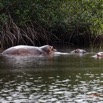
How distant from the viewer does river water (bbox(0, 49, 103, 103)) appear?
1239 centimetres

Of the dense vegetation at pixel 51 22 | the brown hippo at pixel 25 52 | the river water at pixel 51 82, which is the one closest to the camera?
the river water at pixel 51 82

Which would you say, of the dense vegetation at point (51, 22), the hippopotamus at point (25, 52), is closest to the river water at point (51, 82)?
the hippopotamus at point (25, 52)

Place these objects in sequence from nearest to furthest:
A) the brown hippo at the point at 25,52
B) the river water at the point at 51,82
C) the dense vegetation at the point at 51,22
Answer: the river water at the point at 51,82
the brown hippo at the point at 25,52
the dense vegetation at the point at 51,22

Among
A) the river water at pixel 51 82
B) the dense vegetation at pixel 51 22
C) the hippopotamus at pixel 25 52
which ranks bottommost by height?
the river water at pixel 51 82

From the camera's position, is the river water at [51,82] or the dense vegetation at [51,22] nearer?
the river water at [51,82]

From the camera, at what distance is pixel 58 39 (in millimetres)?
37781

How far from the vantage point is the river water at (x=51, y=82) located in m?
12.4

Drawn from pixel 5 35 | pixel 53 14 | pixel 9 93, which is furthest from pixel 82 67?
pixel 53 14

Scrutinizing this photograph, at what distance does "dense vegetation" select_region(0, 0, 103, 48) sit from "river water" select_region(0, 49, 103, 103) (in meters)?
13.1

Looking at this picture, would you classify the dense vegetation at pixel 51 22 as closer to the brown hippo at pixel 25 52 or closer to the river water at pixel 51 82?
the brown hippo at pixel 25 52

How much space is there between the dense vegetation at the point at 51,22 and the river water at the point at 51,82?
43.1 feet

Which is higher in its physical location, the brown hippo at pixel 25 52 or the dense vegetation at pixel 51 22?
the dense vegetation at pixel 51 22

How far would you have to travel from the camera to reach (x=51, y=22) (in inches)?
1451

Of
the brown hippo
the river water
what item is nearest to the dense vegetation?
the brown hippo
